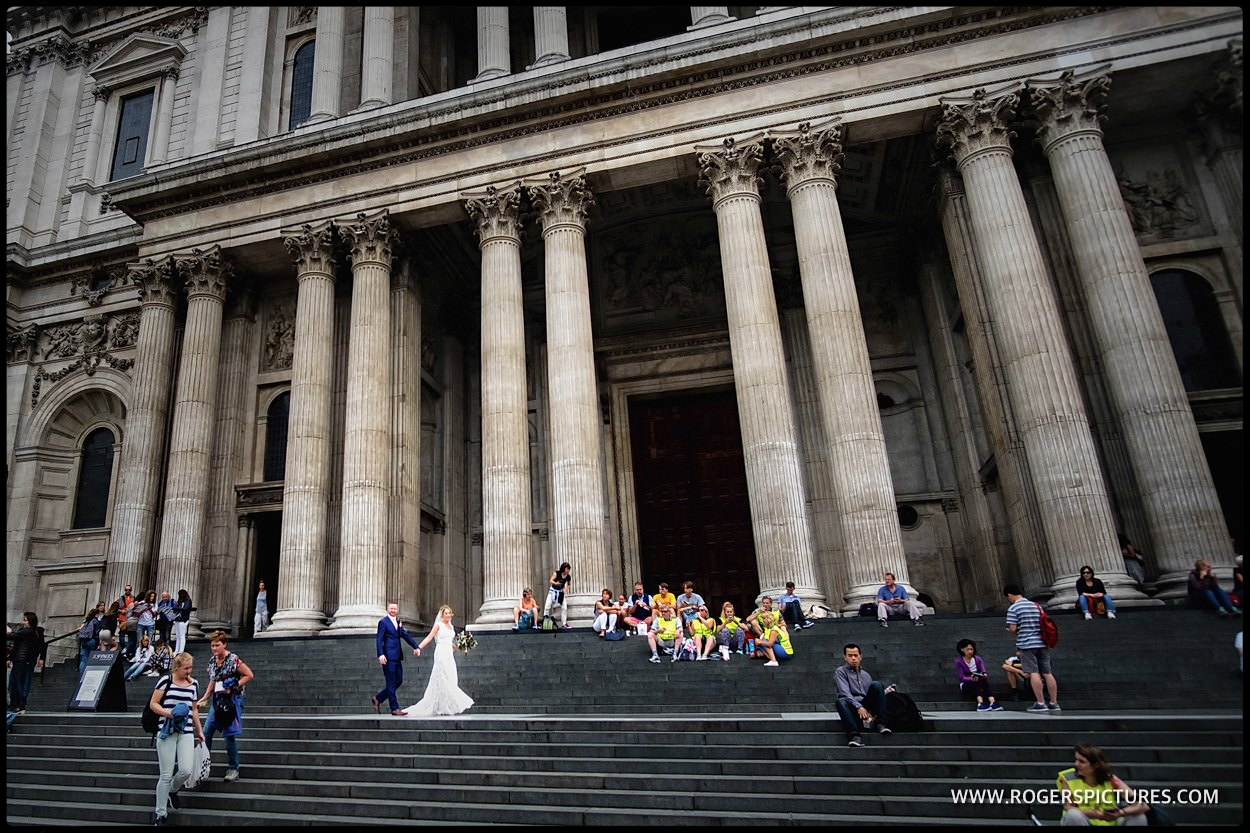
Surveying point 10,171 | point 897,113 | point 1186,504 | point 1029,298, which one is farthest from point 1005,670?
point 10,171

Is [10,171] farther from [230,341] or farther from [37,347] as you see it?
[230,341]

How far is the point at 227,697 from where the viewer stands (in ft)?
29.8

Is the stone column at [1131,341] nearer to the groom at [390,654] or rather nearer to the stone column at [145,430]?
the groom at [390,654]

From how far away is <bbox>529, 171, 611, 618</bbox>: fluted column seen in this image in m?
17.4

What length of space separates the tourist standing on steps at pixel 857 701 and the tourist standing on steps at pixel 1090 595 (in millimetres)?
6817

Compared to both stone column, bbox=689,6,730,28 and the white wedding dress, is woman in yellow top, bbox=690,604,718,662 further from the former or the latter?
stone column, bbox=689,6,730,28

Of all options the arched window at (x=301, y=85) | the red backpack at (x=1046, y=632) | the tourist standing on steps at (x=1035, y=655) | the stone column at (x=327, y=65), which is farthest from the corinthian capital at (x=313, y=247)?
the red backpack at (x=1046, y=632)

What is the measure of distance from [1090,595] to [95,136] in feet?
116

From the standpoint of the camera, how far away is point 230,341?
76.5 ft

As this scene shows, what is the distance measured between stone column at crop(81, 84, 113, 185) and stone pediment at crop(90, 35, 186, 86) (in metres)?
0.47

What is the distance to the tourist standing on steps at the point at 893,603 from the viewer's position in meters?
14.3

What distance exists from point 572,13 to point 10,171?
21.9 meters

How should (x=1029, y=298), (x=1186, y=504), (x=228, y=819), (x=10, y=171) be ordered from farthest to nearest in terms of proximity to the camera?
(x=10, y=171)
(x=1029, y=298)
(x=1186, y=504)
(x=228, y=819)

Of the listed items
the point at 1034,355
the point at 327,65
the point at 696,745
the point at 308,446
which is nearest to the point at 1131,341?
the point at 1034,355
